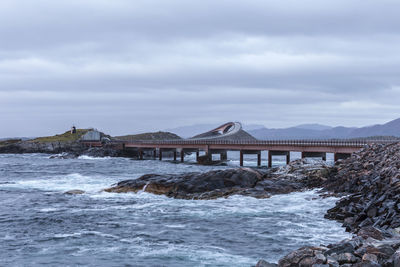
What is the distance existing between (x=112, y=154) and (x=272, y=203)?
97490 mm

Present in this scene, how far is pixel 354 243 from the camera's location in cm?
1510

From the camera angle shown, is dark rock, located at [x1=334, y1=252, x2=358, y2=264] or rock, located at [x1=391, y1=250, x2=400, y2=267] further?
dark rock, located at [x1=334, y1=252, x2=358, y2=264]

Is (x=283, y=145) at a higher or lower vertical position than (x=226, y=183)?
higher

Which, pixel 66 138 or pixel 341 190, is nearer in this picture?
pixel 341 190

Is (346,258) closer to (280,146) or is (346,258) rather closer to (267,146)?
(280,146)

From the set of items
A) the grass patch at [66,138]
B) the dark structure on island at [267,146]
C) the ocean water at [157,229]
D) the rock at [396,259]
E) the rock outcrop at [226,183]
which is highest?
the grass patch at [66,138]

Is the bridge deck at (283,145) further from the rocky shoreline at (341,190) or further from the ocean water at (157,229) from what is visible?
the ocean water at (157,229)

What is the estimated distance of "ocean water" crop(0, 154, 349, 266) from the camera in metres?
19.7

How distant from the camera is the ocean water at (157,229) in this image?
19.7 metres

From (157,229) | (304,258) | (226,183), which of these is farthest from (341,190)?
(304,258)

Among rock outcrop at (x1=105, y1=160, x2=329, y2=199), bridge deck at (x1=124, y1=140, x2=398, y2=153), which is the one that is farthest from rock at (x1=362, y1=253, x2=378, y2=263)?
bridge deck at (x1=124, y1=140, x2=398, y2=153)

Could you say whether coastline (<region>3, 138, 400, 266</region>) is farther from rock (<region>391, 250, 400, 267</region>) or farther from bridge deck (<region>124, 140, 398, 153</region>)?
bridge deck (<region>124, 140, 398, 153</region>)

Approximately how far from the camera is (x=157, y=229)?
83.7 ft

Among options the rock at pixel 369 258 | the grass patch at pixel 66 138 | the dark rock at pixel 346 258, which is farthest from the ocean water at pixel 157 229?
the grass patch at pixel 66 138
